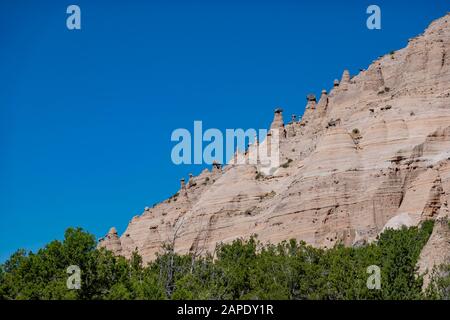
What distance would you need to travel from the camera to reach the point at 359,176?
267 ft

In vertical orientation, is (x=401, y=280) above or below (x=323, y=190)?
below

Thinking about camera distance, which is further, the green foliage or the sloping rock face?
the sloping rock face

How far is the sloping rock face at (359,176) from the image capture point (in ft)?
253

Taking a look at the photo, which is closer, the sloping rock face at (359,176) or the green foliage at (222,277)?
the green foliage at (222,277)

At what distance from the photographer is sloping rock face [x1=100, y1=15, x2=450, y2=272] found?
77.0 meters

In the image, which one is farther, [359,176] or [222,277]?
[359,176]

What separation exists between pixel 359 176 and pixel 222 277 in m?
31.0

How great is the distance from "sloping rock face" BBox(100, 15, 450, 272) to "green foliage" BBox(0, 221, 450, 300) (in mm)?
7371

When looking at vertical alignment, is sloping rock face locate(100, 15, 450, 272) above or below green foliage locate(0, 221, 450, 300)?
above

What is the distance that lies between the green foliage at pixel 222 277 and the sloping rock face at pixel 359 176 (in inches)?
290
